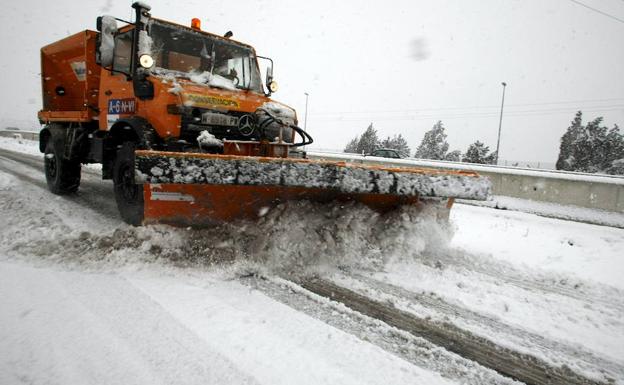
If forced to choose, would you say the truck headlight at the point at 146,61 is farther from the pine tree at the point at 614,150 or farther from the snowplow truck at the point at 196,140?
the pine tree at the point at 614,150

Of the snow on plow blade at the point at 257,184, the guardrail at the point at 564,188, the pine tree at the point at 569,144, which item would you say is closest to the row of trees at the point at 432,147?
the pine tree at the point at 569,144

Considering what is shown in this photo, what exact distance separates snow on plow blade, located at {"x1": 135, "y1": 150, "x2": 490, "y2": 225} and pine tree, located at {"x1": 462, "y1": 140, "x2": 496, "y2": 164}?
3809 cm

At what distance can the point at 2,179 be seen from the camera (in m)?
7.09

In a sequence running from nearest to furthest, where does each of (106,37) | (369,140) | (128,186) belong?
(128,186) < (106,37) < (369,140)

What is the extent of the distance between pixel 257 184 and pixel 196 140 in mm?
1368

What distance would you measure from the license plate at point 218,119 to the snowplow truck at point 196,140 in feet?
0.04

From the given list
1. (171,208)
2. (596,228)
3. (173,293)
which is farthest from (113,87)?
(596,228)

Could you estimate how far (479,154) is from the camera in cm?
3831

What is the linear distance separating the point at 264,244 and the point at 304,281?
0.58m

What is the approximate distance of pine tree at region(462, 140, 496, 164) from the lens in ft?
124

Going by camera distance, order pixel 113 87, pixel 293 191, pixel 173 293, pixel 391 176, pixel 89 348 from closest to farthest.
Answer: pixel 89 348 → pixel 173 293 → pixel 391 176 → pixel 293 191 → pixel 113 87

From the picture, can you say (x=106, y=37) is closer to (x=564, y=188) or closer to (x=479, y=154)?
(x=564, y=188)

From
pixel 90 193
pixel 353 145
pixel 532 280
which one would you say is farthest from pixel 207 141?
pixel 353 145

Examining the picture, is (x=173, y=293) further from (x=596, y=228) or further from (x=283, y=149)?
(x=596, y=228)
